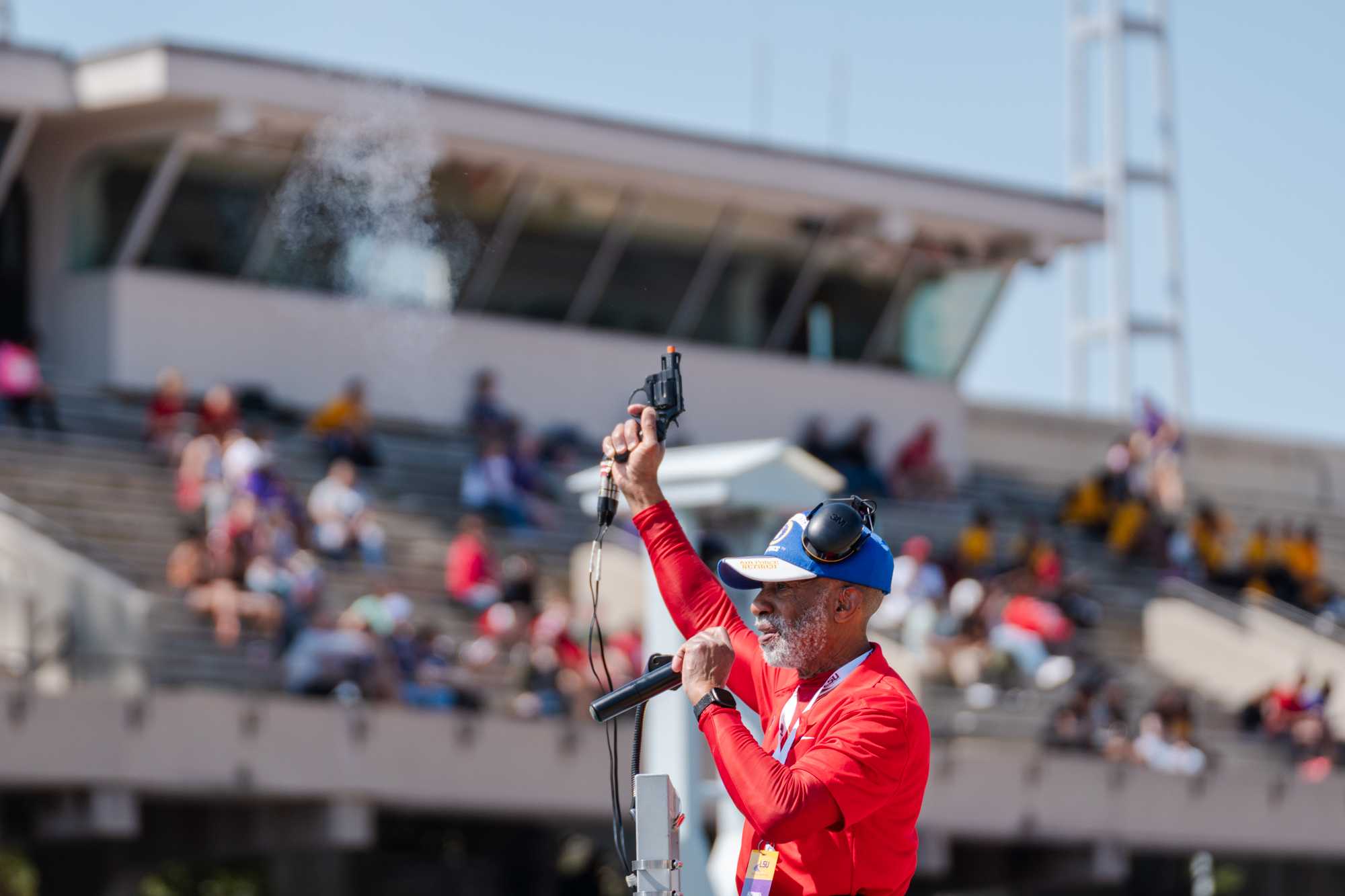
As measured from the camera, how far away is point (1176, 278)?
4062 centimetres

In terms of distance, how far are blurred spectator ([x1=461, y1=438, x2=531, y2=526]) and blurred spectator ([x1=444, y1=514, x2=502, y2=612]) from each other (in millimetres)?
2340

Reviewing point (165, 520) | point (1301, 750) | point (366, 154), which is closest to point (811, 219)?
point (366, 154)

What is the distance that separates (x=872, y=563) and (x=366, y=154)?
Result: 18.8m

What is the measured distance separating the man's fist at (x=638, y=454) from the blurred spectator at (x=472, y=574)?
1388cm

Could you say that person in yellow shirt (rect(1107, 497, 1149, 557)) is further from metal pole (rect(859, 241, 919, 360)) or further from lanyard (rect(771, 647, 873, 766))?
lanyard (rect(771, 647, 873, 766))

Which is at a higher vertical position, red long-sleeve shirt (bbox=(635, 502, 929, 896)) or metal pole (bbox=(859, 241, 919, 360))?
metal pole (bbox=(859, 241, 919, 360))

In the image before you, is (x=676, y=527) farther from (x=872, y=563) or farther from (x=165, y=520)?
(x=165, y=520)

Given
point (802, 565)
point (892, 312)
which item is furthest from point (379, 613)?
point (892, 312)

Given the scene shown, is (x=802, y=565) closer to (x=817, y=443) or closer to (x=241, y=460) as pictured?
(x=241, y=460)

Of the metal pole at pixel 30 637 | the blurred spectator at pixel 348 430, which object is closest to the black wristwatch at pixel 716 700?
the metal pole at pixel 30 637

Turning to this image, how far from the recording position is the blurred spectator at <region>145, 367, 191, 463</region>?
21.1 m

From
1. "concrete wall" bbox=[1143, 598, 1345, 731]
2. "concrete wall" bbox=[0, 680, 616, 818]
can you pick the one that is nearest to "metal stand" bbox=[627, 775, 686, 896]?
"concrete wall" bbox=[0, 680, 616, 818]

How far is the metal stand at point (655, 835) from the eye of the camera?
521 centimetres

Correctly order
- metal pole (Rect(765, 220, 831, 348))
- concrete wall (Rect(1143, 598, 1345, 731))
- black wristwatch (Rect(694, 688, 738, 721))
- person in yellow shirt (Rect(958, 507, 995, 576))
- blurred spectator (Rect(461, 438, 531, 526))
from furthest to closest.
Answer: metal pole (Rect(765, 220, 831, 348)), concrete wall (Rect(1143, 598, 1345, 731)), person in yellow shirt (Rect(958, 507, 995, 576)), blurred spectator (Rect(461, 438, 531, 526)), black wristwatch (Rect(694, 688, 738, 721))
